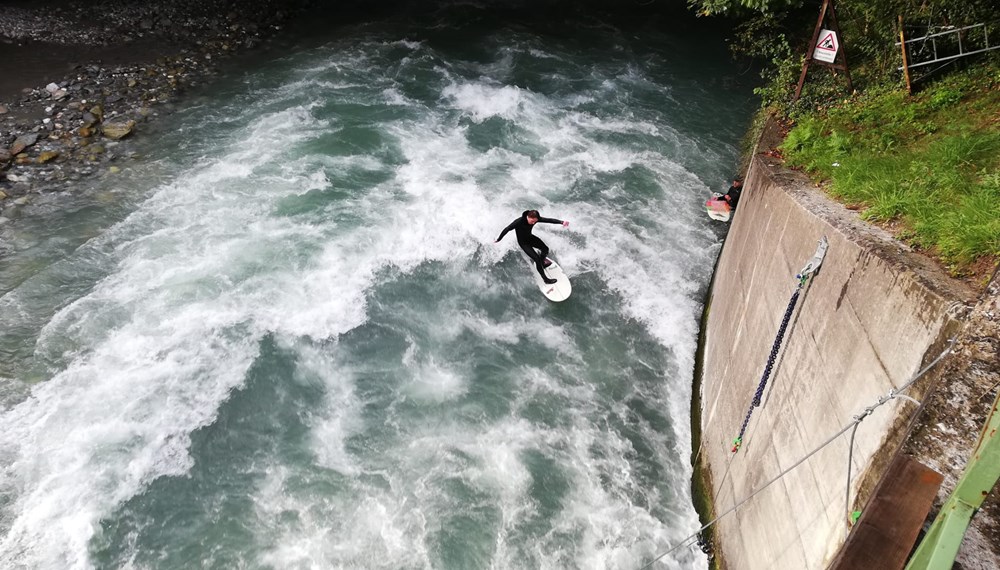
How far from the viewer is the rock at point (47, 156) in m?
12.1

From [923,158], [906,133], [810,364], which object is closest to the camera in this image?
[810,364]

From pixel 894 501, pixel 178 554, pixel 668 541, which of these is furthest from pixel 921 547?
pixel 178 554

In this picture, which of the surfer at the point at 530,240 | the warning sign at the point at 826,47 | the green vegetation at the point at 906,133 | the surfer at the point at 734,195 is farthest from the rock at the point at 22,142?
the warning sign at the point at 826,47

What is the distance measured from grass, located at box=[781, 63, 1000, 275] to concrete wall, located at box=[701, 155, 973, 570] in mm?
279

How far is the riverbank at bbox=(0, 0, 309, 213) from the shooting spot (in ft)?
40.0

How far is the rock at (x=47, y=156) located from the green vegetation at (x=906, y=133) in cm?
1345

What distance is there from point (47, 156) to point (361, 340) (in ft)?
27.9

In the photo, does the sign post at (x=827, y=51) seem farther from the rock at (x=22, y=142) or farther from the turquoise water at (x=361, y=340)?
the rock at (x=22, y=142)

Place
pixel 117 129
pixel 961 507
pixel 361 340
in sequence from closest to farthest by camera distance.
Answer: pixel 961 507 < pixel 361 340 < pixel 117 129

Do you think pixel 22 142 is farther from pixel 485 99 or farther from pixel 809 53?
pixel 809 53

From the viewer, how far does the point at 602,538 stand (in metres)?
6.96

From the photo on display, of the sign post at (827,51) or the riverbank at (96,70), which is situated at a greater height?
the sign post at (827,51)

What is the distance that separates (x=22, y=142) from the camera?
12.2 m

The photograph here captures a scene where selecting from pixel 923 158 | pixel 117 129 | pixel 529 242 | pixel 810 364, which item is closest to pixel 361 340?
pixel 529 242
